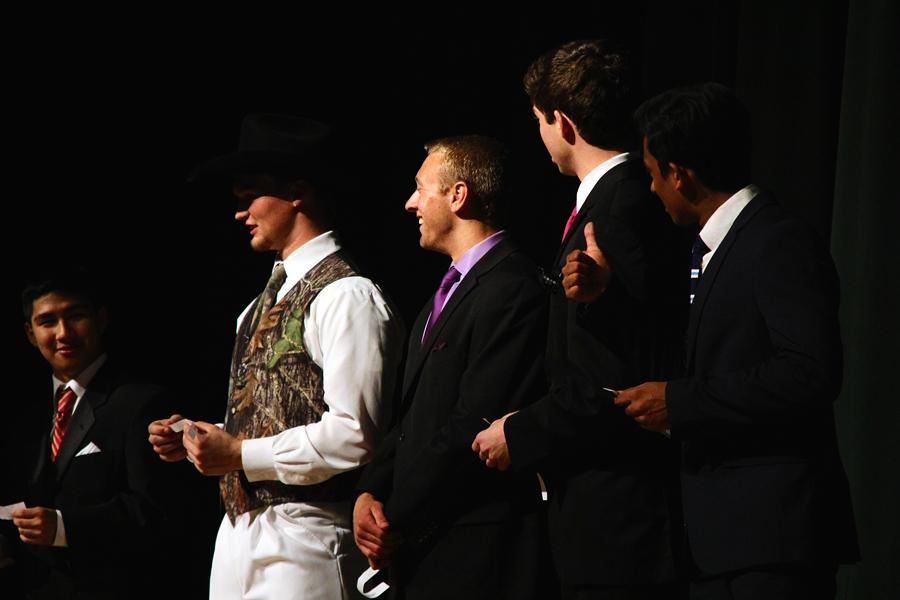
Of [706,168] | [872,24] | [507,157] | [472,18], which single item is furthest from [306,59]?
[706,168]

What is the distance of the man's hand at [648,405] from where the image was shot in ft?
6.11

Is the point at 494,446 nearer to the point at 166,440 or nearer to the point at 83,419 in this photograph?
the point at 166,440

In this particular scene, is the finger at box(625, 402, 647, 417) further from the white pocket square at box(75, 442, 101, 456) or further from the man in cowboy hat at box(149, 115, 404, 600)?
the white pocket square at box(75, 442, 101, 456)

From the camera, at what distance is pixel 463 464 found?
7.55ft

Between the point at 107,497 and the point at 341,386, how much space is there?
1.04 m

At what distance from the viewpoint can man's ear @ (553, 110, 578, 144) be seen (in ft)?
7.47

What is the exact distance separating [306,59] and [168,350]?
3.53ft

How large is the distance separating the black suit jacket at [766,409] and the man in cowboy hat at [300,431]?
884 millimetres

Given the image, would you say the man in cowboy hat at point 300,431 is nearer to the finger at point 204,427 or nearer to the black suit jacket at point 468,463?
the finger at point 204,427

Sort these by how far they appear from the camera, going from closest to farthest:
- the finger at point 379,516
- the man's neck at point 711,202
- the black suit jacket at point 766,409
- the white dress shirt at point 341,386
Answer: the black suit jacket at point 766,409 → the man's neck at point 711,202 → the finger at point 379,516 → the white dress shirt at point 341,386

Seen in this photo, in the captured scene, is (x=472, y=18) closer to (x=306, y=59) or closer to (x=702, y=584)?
(x=306, y=59)

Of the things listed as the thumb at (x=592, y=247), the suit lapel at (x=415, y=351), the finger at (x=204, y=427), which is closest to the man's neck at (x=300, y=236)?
the suit lapel at (x=415, y=351)

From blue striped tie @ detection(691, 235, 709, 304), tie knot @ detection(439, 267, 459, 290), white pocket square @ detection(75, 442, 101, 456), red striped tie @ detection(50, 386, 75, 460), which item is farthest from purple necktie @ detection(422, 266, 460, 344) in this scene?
red striped tie @ detection(50, 386, 75, 460)

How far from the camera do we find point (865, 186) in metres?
3.18
